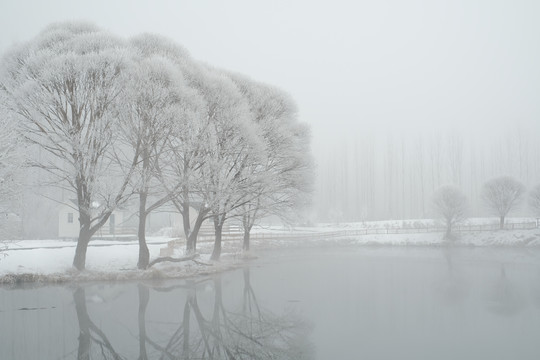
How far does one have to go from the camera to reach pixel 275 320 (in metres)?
13.8

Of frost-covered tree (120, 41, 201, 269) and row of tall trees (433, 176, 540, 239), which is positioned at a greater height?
frost-covered tree (120, 41, 201, 269)

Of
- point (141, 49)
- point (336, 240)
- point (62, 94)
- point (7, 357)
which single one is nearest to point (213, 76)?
point (141, 49)

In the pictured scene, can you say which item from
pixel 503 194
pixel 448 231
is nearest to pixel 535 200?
pixel 503 194

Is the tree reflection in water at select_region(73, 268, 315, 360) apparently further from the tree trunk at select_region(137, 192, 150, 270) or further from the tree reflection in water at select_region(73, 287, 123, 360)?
the tree trunk at select_region(137, 192, 150, 270)

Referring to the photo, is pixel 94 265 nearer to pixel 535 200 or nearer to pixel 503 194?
pixel 503 194

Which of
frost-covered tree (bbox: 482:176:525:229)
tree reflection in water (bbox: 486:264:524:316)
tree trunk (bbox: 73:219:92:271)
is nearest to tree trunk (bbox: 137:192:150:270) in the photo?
tree trunk (bbox: 73:219:92:271)

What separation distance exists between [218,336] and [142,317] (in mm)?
3787

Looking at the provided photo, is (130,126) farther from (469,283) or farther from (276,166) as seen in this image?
(469,283)

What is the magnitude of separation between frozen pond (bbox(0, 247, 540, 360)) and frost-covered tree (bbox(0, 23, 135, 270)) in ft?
19.5

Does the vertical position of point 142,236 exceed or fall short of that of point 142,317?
it exceeds it

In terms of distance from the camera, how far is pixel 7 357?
980 centimetres

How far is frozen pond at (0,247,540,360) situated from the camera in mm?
10453

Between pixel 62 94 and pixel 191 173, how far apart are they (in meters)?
8.00

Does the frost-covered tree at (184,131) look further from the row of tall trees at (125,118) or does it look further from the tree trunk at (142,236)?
the tree trunk at (142,236)
